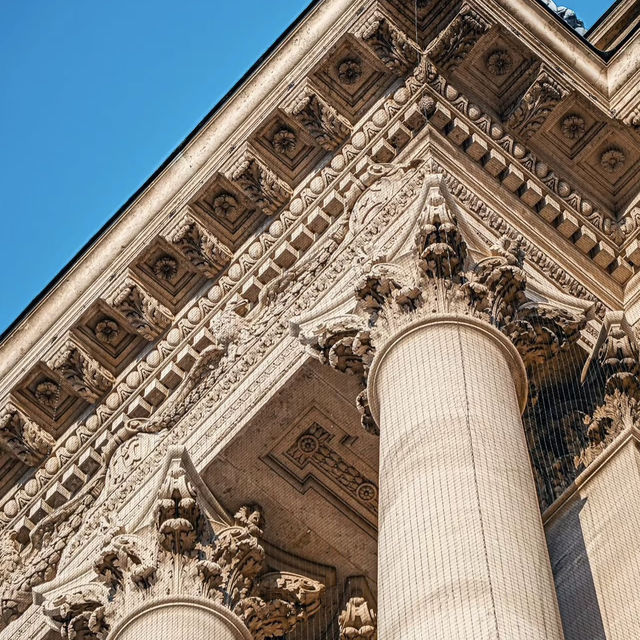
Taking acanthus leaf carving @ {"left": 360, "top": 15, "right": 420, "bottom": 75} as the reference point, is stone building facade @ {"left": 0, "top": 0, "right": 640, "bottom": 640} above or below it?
below

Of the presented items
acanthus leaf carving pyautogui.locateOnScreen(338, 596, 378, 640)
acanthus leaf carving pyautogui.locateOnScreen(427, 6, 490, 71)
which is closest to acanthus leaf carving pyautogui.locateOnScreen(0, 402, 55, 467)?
acanthus leaf carving pyautogui.locateOnScreen(338, 596, 378, 640)

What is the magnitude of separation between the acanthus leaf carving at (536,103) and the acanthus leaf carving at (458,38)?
0.71 meters

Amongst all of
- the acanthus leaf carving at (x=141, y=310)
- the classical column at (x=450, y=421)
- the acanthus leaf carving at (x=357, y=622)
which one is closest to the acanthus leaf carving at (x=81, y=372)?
the acanthus leaf carving at (x=141, y=310)

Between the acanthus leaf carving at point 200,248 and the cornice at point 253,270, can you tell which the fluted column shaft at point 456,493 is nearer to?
the cornice at point 253,270

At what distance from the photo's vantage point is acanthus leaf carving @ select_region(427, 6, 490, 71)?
16062 millimetres

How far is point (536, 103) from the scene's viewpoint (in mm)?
16094

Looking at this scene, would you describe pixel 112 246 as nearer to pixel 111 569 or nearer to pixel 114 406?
pixel 114 406

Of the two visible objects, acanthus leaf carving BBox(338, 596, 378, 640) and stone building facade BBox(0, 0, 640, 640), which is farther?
acanthus leaf carving BBox(338, 596, 378, 640)

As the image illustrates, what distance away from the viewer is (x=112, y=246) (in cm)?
1703

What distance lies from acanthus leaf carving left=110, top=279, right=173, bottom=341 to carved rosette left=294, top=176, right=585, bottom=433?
262cm

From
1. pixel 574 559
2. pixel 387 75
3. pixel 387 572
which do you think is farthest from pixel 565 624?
pixel 387 75

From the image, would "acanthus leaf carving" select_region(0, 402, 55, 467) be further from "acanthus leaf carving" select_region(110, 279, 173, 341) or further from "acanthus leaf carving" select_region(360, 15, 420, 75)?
"acanthus leaf carving" select_region(360, 15, 420, 75)

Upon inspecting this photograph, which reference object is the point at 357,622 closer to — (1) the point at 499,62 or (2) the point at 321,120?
(2) the point at 321,120

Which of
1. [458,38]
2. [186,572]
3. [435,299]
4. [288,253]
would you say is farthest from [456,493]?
[458,38]
